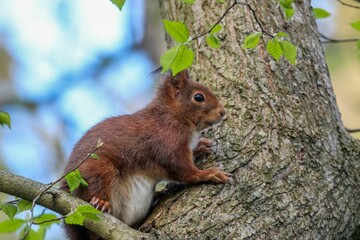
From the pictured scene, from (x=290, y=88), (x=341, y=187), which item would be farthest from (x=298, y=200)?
(x=290, y=88)

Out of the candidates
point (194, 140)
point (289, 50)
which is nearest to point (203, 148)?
point (194, 140)

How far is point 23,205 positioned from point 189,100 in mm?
1329

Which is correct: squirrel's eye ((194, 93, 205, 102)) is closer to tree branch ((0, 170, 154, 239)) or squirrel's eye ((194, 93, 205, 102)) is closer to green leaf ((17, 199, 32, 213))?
tree branch ((0, 170, 154, 239))

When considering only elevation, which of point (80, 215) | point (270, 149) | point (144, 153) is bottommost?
→ point (270, 149)

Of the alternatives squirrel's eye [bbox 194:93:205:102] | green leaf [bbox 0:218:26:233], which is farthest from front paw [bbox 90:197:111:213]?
squirrel's eye [bbox 194:93:205:102]

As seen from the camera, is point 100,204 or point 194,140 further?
point 194,140

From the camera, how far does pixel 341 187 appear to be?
3.51 meters

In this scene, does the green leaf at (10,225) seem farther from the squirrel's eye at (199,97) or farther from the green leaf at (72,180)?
the squirrel's eye at (199,97)

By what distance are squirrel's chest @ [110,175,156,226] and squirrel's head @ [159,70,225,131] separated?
535 millimetres

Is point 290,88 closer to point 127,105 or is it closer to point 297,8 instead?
point 297,8

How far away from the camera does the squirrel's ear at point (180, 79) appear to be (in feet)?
13.0

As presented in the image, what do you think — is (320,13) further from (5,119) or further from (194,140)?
(5,119)

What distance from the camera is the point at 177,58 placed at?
292cm

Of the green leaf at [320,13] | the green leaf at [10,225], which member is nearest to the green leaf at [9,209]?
the green leaf at [10,225]
